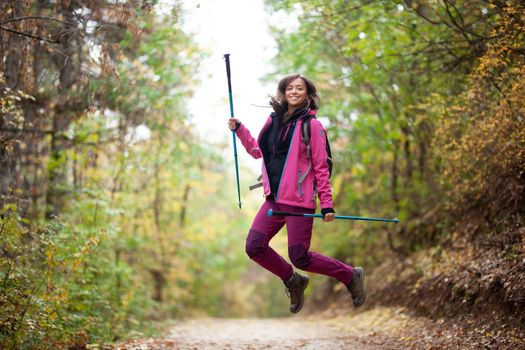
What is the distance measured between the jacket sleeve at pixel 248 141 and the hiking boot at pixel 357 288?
156cm

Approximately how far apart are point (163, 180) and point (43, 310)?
8509mm

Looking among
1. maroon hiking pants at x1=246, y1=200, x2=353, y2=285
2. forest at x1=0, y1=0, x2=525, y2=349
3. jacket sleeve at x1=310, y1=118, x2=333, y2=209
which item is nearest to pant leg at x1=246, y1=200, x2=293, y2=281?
maroon hiking pants at x1=246, y1=200, x2=353, y2=285

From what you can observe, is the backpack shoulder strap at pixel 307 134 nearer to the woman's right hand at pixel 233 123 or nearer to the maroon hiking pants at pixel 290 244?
the maroon hiking pants at pixel 290 244

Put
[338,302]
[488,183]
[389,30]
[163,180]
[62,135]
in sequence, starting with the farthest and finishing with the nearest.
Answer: [163,180] < [338,302] < [62,135] < [389,30] < [488,183]

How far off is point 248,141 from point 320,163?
35.2 inches

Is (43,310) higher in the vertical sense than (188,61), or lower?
lower

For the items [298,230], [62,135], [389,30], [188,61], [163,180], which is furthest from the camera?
[163,180]

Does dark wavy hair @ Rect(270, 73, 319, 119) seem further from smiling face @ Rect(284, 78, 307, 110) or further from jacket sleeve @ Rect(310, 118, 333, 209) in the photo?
jacket sleeve @ Rect(310, 118, 333, 209)

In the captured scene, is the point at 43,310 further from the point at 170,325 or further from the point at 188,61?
the point at 170,325

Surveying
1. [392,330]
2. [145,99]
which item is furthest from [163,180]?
[392,330]

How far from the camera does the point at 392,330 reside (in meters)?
6.53

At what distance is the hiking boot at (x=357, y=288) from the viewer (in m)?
4.86

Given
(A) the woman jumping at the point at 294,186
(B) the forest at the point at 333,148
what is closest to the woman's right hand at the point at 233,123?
(A) the woman jumping at the point at 294,186

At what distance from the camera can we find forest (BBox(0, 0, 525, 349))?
5090 millimetres
